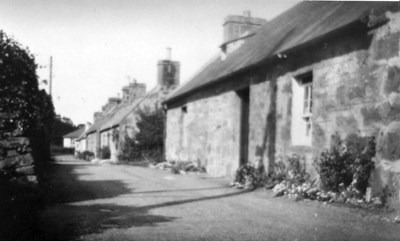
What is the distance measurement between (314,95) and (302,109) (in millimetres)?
828

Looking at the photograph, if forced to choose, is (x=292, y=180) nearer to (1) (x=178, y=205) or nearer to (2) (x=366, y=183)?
(2) (x=366, y=183)

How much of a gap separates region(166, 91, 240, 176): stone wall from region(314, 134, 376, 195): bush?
5.33m

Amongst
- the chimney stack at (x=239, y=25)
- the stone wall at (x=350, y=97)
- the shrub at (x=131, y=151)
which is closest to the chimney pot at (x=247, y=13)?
the chimney stack at (x=239, y=25)

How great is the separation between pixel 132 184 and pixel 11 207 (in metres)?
5.68

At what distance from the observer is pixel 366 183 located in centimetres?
691

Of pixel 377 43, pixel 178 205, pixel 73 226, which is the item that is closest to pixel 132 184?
pixel 178 205

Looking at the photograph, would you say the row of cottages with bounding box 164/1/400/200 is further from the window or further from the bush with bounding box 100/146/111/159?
the bush with bounding box 100/146/111/159

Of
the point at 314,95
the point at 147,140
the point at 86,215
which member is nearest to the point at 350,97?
the point at 314,95

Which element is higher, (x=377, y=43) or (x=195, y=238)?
(x=377, y=43)

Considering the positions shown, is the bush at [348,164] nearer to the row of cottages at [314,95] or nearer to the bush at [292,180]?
the row of cottages at [314,95]

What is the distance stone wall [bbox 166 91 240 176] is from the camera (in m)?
13.1

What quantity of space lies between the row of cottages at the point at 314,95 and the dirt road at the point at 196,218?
1.43 meters

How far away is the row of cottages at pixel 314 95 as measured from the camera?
6590 mm

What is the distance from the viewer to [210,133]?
14969 mm
